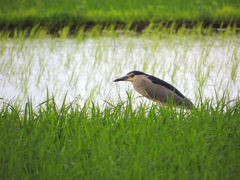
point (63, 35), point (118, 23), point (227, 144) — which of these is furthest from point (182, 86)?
point (118, 23)

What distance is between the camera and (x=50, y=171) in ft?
5.82

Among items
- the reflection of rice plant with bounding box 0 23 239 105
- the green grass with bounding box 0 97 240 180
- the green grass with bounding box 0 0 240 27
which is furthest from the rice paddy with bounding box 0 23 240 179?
the green grass with bounding box 0 0 240 27

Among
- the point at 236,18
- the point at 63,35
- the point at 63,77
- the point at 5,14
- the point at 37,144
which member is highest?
the point at 5,14

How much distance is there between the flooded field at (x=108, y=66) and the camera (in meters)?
4.18

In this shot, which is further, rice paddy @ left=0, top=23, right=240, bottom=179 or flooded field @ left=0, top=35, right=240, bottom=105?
flooded field @ left=0, top=35, right=240, bottom=105

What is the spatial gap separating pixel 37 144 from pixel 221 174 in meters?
1.34

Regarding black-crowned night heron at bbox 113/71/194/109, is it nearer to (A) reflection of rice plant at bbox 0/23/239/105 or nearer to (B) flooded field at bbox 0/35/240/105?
(B) flooded field at bbox 0/35/240/105

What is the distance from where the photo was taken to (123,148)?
2.01 meters

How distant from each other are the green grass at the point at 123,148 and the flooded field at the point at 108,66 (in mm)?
913

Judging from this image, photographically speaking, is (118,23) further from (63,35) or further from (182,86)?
A: (182,86)

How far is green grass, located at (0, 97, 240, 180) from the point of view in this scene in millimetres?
1848

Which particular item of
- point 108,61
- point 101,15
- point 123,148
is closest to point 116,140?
point 123,148

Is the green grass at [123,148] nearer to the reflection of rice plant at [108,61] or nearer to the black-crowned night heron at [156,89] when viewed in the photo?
the black-crowned night heron at [156,89]

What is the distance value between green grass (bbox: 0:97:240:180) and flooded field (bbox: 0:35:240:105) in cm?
91
